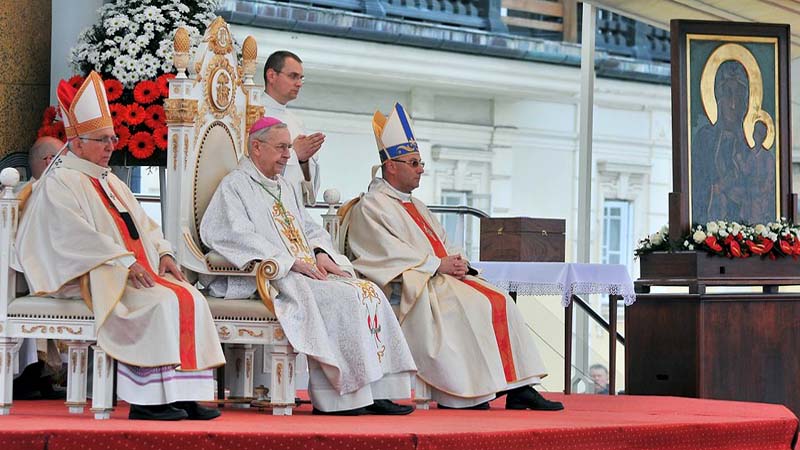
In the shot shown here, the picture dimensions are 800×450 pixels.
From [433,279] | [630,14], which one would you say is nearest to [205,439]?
[433,279]

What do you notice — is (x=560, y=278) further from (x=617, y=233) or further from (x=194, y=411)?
(x=617, y=233)

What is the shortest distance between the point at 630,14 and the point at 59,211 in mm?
5863

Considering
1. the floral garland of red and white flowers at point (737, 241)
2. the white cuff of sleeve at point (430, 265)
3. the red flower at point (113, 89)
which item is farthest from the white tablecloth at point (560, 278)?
the red flower at point (113, 89)

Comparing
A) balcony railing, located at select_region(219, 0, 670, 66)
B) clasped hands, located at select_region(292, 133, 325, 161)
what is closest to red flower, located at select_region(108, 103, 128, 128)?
clasped hands, located at select_region(292, 133, 325, 161)

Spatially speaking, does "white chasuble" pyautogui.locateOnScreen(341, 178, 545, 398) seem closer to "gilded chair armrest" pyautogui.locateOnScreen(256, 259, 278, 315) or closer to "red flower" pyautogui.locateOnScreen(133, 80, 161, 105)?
"gilded chair armrest" pyautogui.locateOnScreen(256, 259, 278, 315)

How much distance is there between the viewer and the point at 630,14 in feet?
34.7

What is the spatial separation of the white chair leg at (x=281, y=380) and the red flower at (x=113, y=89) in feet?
6.04

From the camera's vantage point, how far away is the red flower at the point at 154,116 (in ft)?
23.6

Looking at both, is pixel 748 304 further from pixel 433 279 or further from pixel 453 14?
pixel 453 14

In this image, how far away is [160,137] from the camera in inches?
282

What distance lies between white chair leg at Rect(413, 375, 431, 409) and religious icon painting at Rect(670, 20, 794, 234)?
2423mm

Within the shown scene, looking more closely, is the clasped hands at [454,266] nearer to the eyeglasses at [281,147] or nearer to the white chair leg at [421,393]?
the white chair leg at [421,393]

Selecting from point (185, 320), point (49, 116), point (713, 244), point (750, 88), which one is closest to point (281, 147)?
point (185, 320)

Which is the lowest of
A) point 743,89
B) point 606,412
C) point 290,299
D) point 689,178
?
point 606,412
